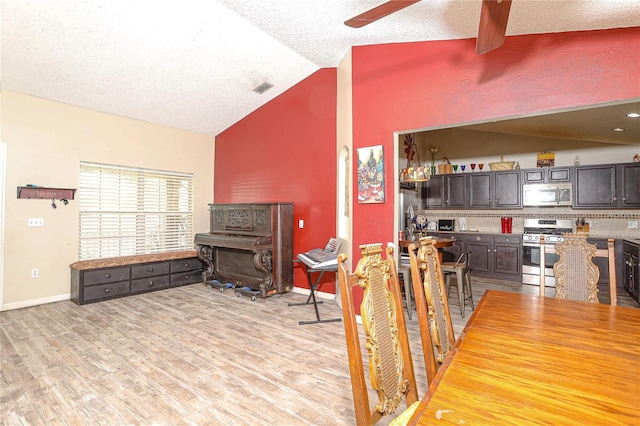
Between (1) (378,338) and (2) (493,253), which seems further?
(2) (493,253)

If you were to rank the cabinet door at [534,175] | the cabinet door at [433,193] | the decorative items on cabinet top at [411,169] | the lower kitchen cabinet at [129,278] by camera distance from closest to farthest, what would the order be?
the decorative items on cabinet top at [411,169] < the lower kitchen cabinet at [129,278] < the cabinet door at [534,175] < the cabinet door at [433,193]

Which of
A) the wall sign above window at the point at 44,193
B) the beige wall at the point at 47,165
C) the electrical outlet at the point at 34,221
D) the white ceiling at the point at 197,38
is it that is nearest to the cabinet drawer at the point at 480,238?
the white ceiling at the point at 197,38

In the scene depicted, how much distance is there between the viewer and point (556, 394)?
93 centimetres

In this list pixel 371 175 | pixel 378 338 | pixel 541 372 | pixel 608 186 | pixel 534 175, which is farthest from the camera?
pixel 534 175

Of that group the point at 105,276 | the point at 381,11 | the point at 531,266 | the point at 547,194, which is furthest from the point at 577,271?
the point at 105,276

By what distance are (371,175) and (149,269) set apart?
12.6ft

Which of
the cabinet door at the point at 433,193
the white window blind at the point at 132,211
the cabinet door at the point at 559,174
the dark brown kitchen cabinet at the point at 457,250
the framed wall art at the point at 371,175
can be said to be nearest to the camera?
the framed wall art at the point at 371,175

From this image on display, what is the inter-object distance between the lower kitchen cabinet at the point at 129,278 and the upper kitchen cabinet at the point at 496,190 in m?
5.46

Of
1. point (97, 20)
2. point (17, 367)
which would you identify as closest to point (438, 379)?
point (17, 367)

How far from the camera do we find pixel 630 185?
4793 mm

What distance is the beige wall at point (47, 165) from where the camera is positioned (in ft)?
13.5

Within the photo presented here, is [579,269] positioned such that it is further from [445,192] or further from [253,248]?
[445,192]

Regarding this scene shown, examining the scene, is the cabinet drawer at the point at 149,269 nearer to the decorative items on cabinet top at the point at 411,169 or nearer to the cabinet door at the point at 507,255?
the decorative items on cabinet top at the point at 411,169

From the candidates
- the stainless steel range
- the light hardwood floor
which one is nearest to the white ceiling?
the light hardwood floor
